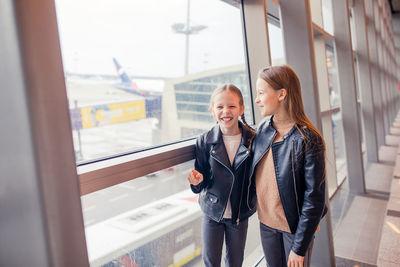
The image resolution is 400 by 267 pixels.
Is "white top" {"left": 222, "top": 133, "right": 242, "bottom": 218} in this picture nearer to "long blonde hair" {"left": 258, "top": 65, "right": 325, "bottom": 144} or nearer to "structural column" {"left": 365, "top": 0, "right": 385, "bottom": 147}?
"long blonde hair" {"left": 258, "top": 65, "right": 325, "bottom": 144}

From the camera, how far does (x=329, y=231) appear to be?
8.09 ft

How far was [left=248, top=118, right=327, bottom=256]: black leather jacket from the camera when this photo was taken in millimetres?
1347

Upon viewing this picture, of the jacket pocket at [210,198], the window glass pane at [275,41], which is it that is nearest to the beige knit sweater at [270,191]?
the jacket pocket at [210,198]

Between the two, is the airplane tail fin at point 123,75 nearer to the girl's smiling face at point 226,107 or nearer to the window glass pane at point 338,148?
the girl's smiling face at point 226,107

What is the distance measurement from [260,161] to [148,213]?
2.68 feet

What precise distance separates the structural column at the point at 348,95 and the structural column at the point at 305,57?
80.9 inches

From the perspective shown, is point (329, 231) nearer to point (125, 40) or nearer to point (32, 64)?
point (125, 40)

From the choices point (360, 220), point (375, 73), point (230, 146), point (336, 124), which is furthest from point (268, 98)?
point (375, 73)

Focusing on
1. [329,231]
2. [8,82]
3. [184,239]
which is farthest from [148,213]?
[329,231]

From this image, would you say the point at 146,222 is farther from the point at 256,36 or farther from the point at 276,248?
the point at 256,36

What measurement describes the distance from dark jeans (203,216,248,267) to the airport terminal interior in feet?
1.21

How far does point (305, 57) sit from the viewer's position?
2.40m

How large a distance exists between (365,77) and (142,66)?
18.1 ft

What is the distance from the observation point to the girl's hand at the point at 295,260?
4.48 feet
